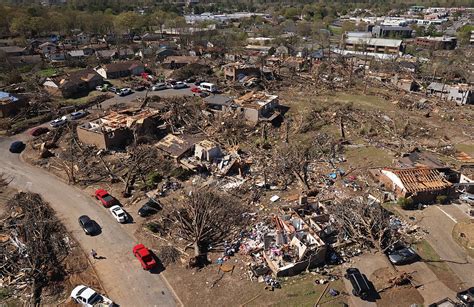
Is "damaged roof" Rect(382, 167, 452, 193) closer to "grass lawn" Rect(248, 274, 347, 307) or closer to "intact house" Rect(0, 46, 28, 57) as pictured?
"grass lawn" Rect(248, 274, 347, 307)

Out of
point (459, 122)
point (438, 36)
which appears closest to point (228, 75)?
point (459, 122)

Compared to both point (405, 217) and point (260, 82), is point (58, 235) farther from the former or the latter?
point (260, 82)

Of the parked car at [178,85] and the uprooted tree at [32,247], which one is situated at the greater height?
the parked car at [178,85]

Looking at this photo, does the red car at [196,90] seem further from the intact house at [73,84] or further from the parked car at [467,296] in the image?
the parked car at [467,296]

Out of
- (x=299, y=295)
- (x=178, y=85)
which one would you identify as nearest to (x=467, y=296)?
(x=299, y=295)

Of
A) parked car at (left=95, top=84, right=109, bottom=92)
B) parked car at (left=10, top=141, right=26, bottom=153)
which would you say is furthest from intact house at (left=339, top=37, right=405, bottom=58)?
parked car at (left=10, top=141, right=26, bottom=153)

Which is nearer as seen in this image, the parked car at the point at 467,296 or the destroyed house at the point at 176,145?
the parked car at the point at 467,296

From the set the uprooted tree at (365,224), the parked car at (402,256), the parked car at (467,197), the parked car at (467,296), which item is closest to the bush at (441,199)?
the parked car at (467,197)
